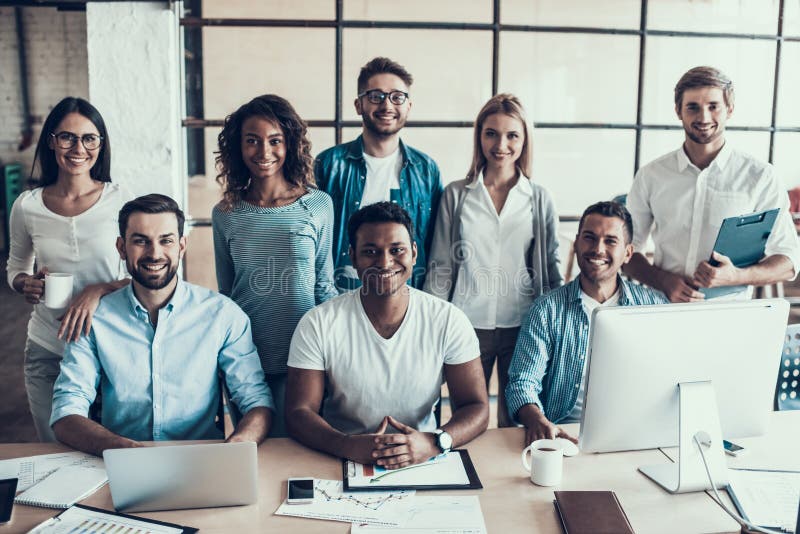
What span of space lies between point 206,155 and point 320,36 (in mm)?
716

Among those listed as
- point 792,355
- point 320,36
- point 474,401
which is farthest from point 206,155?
point 792,355

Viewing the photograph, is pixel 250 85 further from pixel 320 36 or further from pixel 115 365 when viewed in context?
pixel 115 365

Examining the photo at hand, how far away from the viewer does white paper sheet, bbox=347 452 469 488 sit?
1.59 meters

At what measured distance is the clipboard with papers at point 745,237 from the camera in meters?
2.26

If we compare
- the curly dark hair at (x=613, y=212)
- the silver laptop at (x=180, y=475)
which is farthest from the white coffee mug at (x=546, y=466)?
the curly dark hair at (x=613, y=212)

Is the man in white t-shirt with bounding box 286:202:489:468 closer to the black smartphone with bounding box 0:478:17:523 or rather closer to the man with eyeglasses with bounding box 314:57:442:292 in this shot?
the man with eyeglasses with bounding box 314:57:442:292

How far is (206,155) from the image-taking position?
3.18 m

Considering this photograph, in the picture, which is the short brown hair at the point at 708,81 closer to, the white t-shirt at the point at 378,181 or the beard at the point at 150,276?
the white t-shirt at the point at 378,181

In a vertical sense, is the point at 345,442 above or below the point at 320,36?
below

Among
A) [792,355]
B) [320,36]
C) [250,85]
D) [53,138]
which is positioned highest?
[320,36]

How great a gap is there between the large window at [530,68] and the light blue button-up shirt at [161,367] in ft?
4.37

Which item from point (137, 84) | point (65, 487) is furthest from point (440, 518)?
point (137, 84)

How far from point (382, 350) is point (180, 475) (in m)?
0.70

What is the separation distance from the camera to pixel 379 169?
2502mm
